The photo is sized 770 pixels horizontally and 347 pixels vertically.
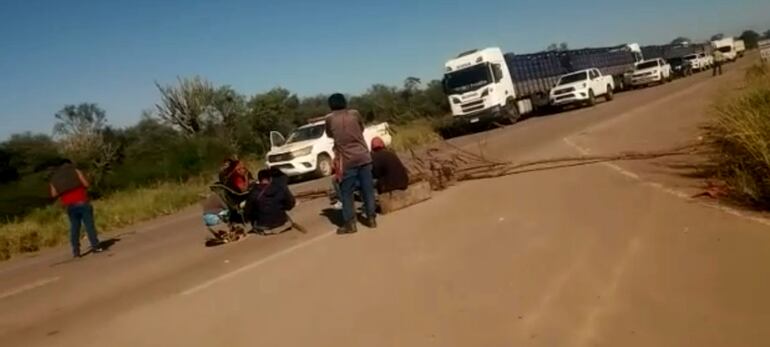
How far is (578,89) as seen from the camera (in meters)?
32.0

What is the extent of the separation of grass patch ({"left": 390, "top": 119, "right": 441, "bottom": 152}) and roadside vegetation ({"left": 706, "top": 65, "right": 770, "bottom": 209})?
54.2 ft

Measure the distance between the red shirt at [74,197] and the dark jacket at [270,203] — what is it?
3.14 metres

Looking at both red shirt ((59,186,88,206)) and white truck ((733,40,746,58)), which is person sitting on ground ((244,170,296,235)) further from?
white truck ((733,40,746,58))

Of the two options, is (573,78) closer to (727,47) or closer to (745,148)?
(745,148)

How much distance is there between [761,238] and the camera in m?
5.73

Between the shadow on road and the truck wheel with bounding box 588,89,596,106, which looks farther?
the truck wheel with bounding box 588,89,596,106

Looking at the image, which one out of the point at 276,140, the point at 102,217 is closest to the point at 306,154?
the point at 276,140

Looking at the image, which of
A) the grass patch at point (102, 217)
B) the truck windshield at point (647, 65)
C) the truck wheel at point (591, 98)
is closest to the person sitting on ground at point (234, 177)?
the grass patch at point (102, 217)

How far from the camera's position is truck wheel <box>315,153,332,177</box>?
67.4 feet

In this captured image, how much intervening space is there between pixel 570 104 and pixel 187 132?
2102 cm

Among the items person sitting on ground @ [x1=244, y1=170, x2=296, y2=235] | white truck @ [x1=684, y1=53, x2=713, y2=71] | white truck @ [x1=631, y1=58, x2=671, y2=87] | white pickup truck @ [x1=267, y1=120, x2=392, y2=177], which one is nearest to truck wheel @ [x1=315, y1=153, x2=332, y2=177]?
white pickup truck @ [x1=267, y1=120, x2=392, y2=177]

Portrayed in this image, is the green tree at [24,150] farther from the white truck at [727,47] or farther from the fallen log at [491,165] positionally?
the white truck at [727,47]

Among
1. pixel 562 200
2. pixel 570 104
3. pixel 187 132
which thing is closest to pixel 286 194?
pixel 562 200

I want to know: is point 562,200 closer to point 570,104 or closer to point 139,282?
point 139,282
